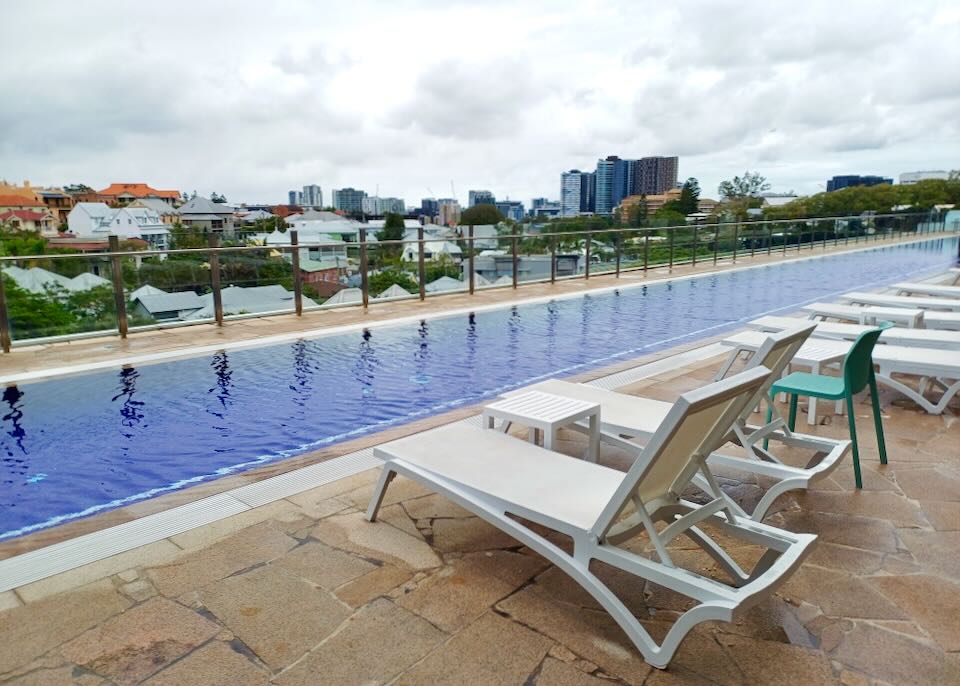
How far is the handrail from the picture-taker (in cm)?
846

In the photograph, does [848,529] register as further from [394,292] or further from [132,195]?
[132,195]

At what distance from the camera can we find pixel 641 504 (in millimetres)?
2223

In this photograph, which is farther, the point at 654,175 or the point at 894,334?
the point at 654,175

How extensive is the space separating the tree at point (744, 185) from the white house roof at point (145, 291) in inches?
3184

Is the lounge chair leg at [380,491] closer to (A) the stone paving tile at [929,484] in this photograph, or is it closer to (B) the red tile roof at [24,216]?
(A) the stone paving tile at [929,484]

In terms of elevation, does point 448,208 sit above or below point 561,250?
above

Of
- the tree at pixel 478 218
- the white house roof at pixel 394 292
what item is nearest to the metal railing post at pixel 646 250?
the tree at pixel 478 218

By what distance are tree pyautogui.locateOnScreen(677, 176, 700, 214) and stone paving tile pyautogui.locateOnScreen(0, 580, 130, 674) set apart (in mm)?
45260

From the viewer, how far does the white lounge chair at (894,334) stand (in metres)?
5.66

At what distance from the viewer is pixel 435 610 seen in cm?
245

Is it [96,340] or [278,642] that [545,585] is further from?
[96,340]

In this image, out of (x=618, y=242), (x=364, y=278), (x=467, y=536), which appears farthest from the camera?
(x=618, y=242)

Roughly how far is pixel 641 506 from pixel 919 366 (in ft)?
12.3

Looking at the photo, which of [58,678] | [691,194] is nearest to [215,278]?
[58,678]
